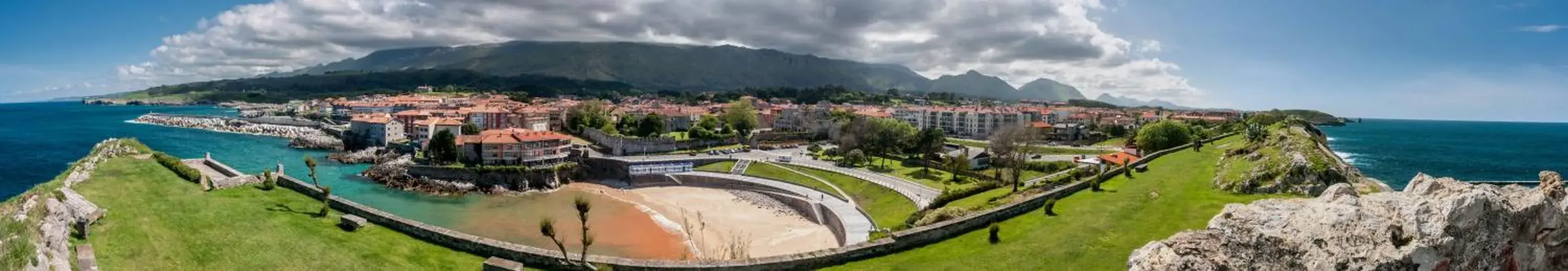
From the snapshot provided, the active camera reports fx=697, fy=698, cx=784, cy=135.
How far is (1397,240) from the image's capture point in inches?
404

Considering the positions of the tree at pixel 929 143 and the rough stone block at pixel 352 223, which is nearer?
the rough stone block at pixel 352 223

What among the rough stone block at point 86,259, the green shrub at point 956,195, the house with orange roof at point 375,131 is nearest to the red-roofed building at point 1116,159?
the green shrub at point 956,195

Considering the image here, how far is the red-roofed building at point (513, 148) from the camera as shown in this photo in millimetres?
57625

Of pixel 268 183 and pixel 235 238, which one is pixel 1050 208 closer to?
pixel 235 238

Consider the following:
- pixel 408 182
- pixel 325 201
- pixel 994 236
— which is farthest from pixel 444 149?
pixel 994 236

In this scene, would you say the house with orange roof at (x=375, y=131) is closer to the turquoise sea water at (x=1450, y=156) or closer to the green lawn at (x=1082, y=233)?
the green lawn at (x=1082, y=233)

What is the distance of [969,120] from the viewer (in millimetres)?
110562

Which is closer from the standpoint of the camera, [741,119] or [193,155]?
[193,155]

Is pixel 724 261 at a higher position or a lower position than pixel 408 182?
higher

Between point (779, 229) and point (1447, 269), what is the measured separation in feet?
91.3

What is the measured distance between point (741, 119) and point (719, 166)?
34.5 m

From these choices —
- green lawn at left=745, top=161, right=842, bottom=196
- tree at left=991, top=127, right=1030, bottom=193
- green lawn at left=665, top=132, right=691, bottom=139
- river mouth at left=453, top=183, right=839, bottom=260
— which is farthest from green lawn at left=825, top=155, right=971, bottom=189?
green lawn at left=665, top=132, right=691, bottom=139

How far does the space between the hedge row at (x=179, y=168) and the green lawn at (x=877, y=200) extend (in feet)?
89.4

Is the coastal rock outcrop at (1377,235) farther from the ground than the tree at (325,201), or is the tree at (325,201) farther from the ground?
the coastal rock outcrop at (1377,235)
